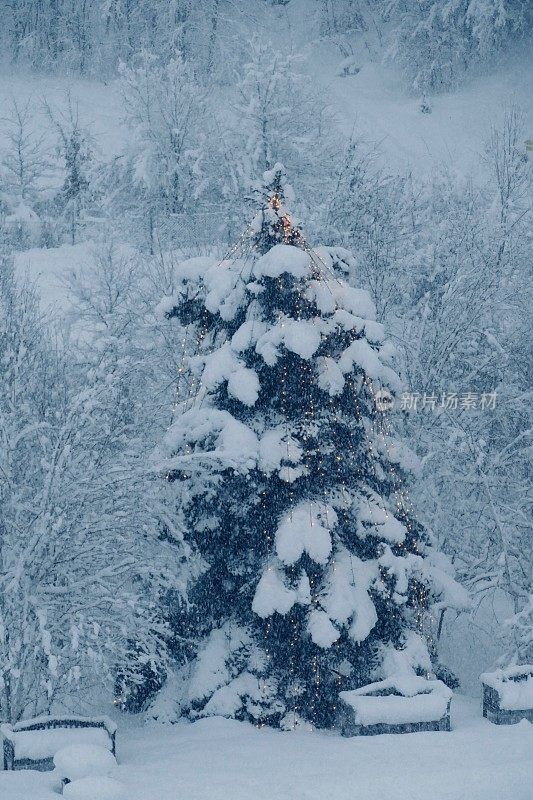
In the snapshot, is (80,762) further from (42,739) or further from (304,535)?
(304,535)

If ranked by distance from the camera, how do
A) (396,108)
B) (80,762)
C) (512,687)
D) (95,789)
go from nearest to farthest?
(95,789) → (80,762) → (512,687) → (396,108)

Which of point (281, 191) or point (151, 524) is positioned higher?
point (281, 191)

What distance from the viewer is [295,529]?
10594mm

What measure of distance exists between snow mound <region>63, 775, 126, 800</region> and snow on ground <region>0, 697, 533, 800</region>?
226 mm

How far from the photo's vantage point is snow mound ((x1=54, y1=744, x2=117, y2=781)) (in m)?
8.27

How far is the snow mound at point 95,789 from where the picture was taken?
7563mm

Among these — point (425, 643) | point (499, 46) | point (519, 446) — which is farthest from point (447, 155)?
point (425, 643)

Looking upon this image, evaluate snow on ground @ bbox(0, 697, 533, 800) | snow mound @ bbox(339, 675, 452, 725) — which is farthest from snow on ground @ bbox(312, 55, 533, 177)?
snow on ground @ bbox(0, 697, 533, 800)

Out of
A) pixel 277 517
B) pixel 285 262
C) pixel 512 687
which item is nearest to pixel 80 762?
pixel 277 517

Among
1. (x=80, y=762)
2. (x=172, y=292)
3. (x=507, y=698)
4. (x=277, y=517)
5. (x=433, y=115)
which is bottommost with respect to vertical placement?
(x=507, y=698)

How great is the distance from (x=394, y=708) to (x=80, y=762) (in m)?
4.20

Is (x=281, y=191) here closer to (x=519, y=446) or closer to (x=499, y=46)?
(x=519, y=446)

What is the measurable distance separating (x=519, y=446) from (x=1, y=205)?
768 inches

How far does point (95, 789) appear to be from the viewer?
7.66 meters
